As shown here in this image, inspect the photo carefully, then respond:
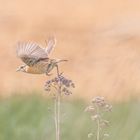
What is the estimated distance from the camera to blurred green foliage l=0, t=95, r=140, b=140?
204 cm

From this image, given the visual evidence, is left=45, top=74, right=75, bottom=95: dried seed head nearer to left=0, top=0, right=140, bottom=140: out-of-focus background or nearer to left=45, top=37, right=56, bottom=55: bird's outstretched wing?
left=45, top=37, right=56, bottom=55: bird's outstretched wing

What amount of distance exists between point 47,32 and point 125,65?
302 mm

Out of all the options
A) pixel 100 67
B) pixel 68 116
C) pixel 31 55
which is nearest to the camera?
pixel 31 55

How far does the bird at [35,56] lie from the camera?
1.50m

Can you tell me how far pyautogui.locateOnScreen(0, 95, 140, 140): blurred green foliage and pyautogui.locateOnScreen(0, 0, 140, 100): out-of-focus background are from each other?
6 centimetres

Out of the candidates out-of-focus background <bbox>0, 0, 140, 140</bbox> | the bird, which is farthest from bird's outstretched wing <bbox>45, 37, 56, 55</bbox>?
out-of-focus background <bbox>0, 0, 140, 140</bbox>

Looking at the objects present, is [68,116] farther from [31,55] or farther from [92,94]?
[31,55]

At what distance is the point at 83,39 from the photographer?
7.49 ft

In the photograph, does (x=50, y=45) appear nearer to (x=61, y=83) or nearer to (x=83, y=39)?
(x=61, y=83)

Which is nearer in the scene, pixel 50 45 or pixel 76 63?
pixel 50 45

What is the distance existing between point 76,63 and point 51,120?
0.22 meters

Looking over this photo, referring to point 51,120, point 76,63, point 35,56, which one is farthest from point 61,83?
point 76,63

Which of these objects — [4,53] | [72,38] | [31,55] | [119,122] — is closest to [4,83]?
[4,53]

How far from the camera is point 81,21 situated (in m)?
2.38
